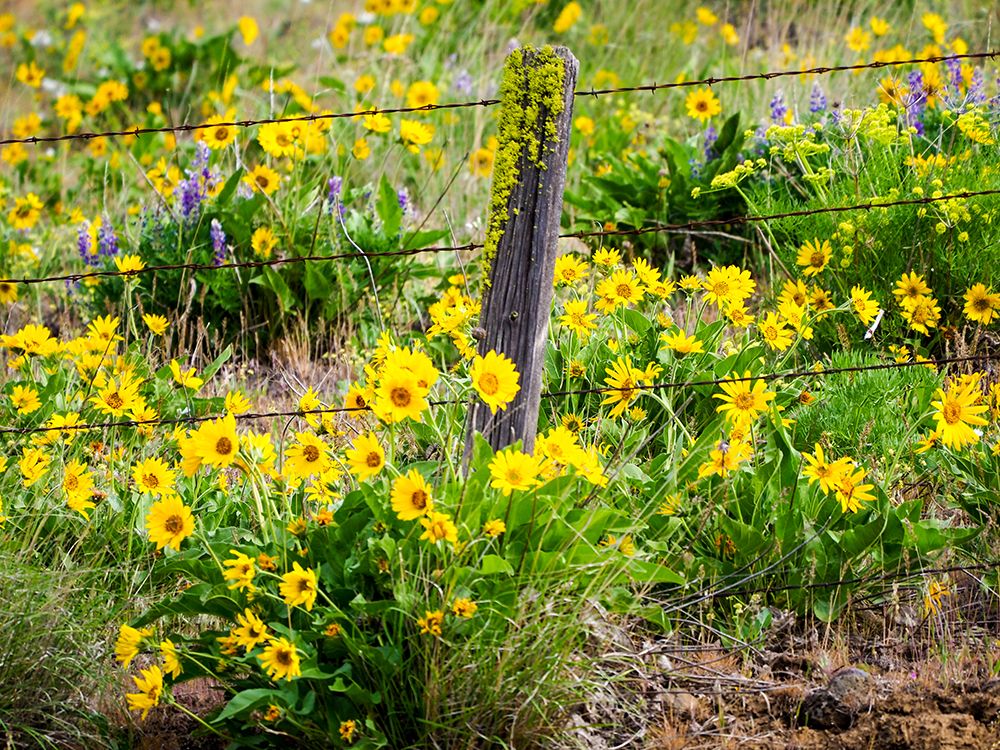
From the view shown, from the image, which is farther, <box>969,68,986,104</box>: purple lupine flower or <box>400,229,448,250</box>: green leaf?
<box>400,229,448,250</box>: green leaf

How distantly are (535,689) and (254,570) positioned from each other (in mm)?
615

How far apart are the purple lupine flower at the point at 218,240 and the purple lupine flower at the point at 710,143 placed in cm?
202

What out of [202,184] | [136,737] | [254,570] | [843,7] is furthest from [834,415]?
[843,7]

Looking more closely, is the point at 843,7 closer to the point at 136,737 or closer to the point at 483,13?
the point at 483,13

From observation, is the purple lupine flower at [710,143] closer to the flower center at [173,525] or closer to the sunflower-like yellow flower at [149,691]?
the flower center at [173,525]

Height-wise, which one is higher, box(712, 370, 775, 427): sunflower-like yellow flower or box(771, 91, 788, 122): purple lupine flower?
box(771, 91, 788, 122): purple lupine flower

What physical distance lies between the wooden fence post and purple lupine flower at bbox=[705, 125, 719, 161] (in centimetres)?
252

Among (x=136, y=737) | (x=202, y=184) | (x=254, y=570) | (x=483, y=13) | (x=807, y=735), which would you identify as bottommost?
(x=136, y=737)

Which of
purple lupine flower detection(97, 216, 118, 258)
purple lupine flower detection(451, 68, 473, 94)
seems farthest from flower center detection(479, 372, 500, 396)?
purple lupine flower detection(451, 68, 473, 94)

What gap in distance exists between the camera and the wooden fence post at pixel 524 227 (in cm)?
286

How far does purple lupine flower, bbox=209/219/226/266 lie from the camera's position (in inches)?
186

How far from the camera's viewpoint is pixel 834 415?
3547mm

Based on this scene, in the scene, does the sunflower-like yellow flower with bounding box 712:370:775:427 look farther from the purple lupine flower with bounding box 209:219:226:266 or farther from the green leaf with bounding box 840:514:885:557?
the purple lupine flower with bounding box 209:219:226:266

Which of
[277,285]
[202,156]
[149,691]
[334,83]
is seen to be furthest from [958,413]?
[334,83]
